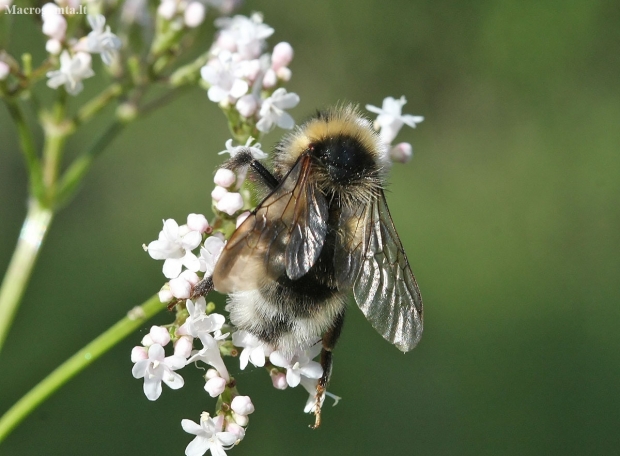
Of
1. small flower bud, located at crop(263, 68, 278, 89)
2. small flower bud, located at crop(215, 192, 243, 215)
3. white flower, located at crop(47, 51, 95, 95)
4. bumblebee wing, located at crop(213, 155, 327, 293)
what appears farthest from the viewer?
small flower bud, located at crop(263, 68, 278, 89)

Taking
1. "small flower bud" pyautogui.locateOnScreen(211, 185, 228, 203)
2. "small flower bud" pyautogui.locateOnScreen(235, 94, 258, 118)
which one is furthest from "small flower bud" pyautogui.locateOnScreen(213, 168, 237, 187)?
"small flower bud" pyautogui.locateOnScreen(235, 94, 258, 118)

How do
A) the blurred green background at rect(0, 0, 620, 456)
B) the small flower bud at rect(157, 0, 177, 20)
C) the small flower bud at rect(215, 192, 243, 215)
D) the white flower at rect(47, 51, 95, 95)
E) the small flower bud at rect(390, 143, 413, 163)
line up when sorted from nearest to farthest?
the small flower bud at rect(215, 192, 243, 215), the white flower at rect(47, 51, 95, 95), the small flower bud at rect(390, 143, 413, 163), the small flower bud at rect(157, 0, 177, 20), the blurred green background at rect(0, 0, 620, 456)

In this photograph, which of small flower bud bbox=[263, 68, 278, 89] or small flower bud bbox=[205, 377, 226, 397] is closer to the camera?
small flower bud bbox=[205, 377, 226, 397]

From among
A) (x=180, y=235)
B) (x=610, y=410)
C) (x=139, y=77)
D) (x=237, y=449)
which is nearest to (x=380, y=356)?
(x=237, y=449)

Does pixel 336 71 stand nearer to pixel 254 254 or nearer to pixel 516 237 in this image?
pixel 516 237

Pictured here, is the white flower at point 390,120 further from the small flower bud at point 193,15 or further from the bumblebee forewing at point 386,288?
the small flower bud at point 193,15

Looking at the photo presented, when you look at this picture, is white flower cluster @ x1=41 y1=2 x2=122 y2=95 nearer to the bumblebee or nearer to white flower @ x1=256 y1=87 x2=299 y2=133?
white flower @ x1=256 y1=87 x2=299 y2=133

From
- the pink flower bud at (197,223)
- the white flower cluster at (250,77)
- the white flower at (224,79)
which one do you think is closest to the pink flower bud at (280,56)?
the white flower cluster at (250,77)
